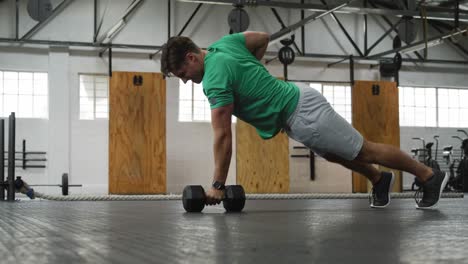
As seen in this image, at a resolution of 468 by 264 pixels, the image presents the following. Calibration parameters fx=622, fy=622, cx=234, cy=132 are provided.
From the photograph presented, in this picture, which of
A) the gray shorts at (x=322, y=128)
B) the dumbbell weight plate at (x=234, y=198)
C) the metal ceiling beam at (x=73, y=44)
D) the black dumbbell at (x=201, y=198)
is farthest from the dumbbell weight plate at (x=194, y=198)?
the metal ceiling beam at (x=73, y=44)

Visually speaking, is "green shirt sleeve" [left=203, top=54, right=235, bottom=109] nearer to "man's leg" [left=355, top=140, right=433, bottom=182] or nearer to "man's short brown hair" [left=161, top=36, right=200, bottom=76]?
"man's short brown hair" [left=161, top=36, right=200, bottom=76]

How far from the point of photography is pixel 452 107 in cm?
1234

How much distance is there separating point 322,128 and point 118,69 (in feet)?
27.3

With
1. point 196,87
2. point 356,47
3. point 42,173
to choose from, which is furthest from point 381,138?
point 42,173

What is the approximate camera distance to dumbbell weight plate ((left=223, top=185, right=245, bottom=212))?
9.05 ft

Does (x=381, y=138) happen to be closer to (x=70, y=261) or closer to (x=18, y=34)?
(x=18, y=34)

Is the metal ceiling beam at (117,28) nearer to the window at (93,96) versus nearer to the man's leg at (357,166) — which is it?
the window at (93,96)

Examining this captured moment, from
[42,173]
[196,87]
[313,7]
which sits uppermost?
[313,7]

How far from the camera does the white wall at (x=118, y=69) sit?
32.8ft

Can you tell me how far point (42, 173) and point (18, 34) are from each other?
223 centimetres

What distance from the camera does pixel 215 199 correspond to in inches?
103

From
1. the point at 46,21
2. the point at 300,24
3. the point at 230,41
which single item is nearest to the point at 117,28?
the point at 46,21

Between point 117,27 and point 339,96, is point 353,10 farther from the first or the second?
point 339,96

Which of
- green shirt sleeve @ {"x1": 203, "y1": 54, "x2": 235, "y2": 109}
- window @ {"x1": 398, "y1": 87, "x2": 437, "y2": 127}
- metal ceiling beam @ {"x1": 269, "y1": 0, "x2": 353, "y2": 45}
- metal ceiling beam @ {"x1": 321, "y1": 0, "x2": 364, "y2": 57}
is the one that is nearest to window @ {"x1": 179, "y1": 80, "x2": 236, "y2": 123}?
metal ceiling beam @ {"x1": 269, "y1": 0, "x2": 353, "y2": 45}
